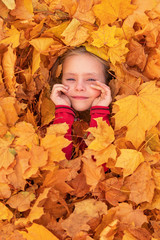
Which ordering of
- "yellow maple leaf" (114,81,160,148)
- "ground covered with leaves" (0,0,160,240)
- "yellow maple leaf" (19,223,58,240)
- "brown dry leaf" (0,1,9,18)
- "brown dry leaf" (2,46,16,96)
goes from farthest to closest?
"brown dry leaf" (0,1,9,18) < "brown dry leaf" (2,46,16,96) < "yellow maple leaf" (114,81,160,148) < "ground covered with leaves" (0,0,160,240) < "yellow maple leaf" (19,223,58,240)

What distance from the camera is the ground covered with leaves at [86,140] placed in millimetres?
1574

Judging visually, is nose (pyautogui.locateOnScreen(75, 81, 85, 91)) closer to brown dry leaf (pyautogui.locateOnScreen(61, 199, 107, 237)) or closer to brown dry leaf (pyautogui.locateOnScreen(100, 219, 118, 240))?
brown dry leaf (pyautogui.locateOnScreen(61, 199, 107, 237))

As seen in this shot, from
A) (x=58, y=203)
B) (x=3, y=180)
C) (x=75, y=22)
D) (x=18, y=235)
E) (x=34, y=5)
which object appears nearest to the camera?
(x=18, y=235)

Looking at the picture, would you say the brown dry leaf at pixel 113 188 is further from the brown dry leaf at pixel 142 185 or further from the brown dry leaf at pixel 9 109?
the brown dry leaf at pixel 9 109

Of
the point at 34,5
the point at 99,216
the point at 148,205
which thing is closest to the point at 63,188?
the point at 99,216

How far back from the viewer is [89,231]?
159 cm

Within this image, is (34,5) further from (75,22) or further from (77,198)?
(77,198)

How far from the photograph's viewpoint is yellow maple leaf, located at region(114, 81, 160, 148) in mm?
1679

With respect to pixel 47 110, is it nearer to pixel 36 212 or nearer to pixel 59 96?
pixel 59 96

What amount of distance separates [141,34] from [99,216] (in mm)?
1068

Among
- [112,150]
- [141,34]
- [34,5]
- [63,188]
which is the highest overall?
[34,5]

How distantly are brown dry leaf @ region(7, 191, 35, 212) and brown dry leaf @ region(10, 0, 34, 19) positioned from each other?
1.04 metres

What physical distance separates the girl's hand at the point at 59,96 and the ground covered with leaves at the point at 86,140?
80 millimetres

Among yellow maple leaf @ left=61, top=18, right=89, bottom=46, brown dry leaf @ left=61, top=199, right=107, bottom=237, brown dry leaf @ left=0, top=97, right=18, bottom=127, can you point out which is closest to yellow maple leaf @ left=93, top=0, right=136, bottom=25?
yellow maple leaf @ left=61, top=18, right=89, bottom=46
